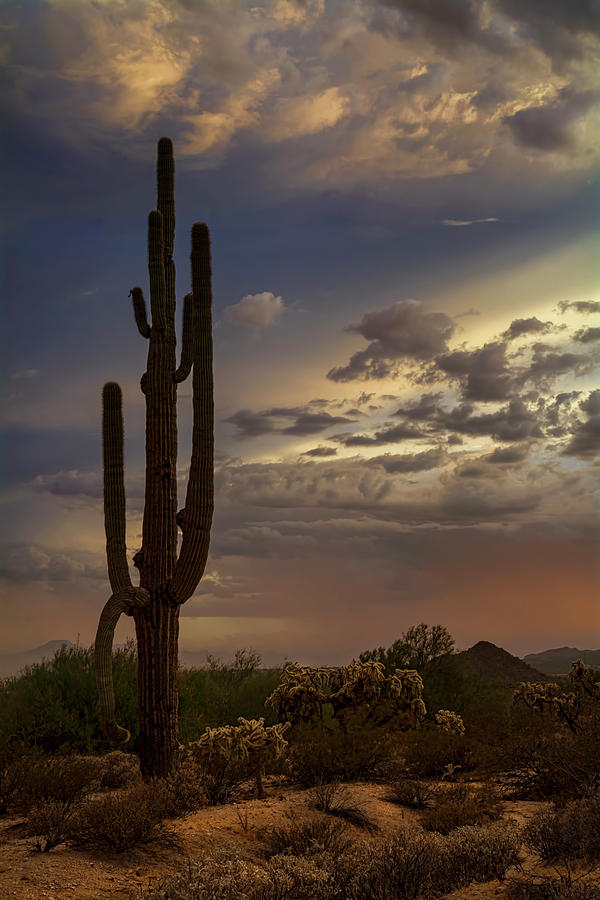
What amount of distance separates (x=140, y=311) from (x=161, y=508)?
3.75 metres

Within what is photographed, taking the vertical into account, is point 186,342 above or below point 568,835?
above

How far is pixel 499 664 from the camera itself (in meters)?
39.8

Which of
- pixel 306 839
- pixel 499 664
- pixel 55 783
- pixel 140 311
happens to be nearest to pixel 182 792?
pixel 55 783

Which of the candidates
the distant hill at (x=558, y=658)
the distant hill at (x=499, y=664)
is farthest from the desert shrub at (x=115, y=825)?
the distant hill at (x=558, y=658)

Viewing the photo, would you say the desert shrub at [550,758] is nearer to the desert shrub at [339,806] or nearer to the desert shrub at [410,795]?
the desert shrub at [410,795]

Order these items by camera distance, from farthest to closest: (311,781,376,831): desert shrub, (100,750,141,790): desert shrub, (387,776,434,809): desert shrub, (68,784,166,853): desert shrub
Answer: (100,750,141,790): desert shrub < (387,776,434,809): desert shrub < (311,781,376,831): desert shrub < (68,784,166,853): desert shrub

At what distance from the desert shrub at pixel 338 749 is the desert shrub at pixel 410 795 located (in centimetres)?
88

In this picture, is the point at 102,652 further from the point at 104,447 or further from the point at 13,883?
the point at 13,883

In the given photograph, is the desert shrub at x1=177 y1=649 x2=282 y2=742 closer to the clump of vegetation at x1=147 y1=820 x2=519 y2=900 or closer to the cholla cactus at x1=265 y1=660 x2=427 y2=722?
the cholla cactus at x1=265 y1=660 x2=427 y2=722

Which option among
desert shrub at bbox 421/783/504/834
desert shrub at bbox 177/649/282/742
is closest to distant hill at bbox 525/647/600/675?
desert shrub at bbox 177/649/282/742

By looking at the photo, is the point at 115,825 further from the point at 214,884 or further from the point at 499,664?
the point at 499,664

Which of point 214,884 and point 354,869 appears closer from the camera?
point 214,884

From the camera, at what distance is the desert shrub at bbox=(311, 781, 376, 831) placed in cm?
1140

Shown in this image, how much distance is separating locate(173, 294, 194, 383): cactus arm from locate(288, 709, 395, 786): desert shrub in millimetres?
6474
